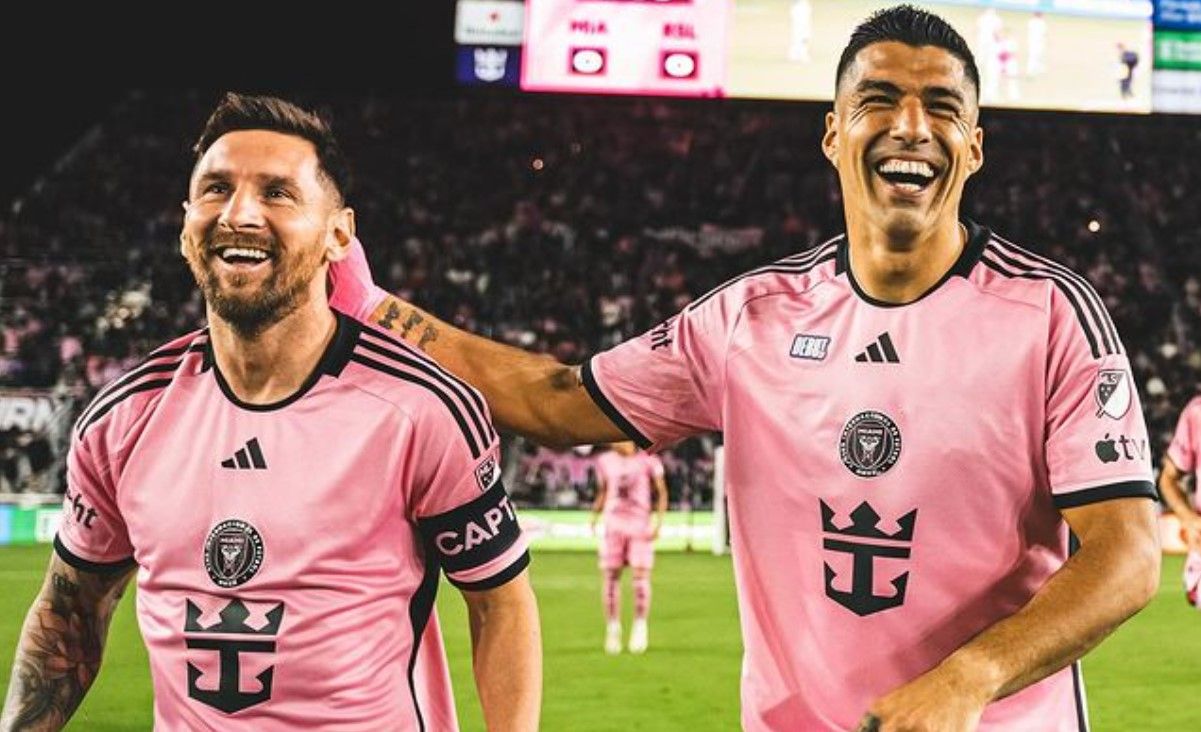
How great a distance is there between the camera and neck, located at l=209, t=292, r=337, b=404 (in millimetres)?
3262

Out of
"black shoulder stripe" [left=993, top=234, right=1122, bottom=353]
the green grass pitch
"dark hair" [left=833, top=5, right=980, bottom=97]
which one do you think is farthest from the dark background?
"black shoulder stripe" [left=993, top=234, right=1122, bottom=353]

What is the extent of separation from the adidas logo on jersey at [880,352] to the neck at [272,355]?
115 cm

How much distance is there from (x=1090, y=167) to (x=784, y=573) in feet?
95.4

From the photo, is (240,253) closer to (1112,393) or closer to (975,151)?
(975,151)

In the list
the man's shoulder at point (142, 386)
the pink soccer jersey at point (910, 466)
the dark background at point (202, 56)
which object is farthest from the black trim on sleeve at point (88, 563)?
the dark background at point (202, 56)

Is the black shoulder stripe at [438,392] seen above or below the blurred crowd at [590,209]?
below

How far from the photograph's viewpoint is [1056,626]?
2.63 meters

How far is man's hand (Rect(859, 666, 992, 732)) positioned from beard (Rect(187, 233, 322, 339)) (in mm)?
1480

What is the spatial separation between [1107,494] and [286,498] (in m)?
1.60

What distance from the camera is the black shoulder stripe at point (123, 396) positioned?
11.0ft

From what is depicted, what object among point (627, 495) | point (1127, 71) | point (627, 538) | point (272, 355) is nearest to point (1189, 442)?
point (627, 538)

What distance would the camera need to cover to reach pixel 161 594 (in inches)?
126

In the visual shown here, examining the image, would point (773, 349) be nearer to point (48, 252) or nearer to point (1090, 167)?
point (48, 252)

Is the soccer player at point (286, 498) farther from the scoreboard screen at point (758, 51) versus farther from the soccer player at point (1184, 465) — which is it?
the scoreboard screen at point (758, 51)
